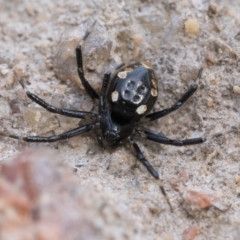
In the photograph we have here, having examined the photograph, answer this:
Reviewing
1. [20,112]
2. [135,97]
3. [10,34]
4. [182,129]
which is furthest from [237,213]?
[10,34]

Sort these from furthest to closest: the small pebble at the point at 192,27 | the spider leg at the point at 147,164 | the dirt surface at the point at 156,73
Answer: the small pebble at the point at 192,27 < the dirt surface at the point at 156,73 < the spider leg at the point at 147,164

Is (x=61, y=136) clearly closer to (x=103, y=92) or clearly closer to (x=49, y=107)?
(x=49, y=107)

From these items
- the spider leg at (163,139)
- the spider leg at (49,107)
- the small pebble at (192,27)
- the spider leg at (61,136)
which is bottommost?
the spider leg at (61,136)

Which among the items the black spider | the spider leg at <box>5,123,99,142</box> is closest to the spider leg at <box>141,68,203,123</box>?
the black spider

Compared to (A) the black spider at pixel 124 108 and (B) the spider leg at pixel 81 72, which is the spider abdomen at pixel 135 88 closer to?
(A) the black spider at pixel 124 108

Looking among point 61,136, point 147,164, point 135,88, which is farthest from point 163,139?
point 61,136

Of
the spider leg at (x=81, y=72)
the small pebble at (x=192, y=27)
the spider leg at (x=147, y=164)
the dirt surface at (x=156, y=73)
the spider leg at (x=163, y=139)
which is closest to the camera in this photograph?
the spider leg at (x=147, y=164)

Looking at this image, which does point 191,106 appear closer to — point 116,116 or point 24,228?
point 116,116

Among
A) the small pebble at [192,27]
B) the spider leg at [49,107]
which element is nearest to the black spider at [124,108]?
the spider leg at [49,107]
